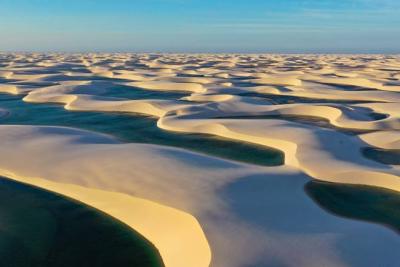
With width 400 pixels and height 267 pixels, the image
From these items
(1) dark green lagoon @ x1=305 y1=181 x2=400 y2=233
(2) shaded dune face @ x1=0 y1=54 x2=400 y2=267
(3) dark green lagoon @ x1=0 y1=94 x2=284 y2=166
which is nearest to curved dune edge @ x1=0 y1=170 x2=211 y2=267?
(2) shaded dune face @ x1=0 y1=54 x2=400 y2=267

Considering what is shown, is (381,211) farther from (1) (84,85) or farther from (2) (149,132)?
(1) (84,85)

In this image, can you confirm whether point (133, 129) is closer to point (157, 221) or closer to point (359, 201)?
point (157, 221)

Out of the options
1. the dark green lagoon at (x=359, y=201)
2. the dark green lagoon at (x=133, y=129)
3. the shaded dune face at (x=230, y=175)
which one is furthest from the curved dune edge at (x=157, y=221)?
the dark green lagoon at (x=133, y=129)

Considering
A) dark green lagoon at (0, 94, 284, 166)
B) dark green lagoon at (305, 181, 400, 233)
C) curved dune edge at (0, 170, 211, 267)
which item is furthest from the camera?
dark green lagoon at (0, 94, 284, 166)

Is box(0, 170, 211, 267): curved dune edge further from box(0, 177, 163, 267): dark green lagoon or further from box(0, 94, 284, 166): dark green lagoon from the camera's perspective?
box(0, 94, 284, 166): dark green lagoon

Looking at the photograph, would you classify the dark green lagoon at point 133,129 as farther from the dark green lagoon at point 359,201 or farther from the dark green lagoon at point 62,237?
the dark green lagoon at point 62,237

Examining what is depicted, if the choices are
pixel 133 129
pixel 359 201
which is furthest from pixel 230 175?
pixel 133 129

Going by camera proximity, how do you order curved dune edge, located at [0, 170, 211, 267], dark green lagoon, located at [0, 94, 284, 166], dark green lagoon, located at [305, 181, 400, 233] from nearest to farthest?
curved dune edge, located at [0, 170, 211, 267], dark green lagoon, located at [305, 181, 400, 233], dark green lagoon, located at [0, 94, 284, 166]

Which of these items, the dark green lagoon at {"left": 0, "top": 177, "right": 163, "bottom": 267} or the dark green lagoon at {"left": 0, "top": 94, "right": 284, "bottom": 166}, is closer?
the dark green lagoon at {"left": 0, "top": 177, "right": 163, "bottom": 267}

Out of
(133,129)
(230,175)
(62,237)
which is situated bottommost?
(133,129)
